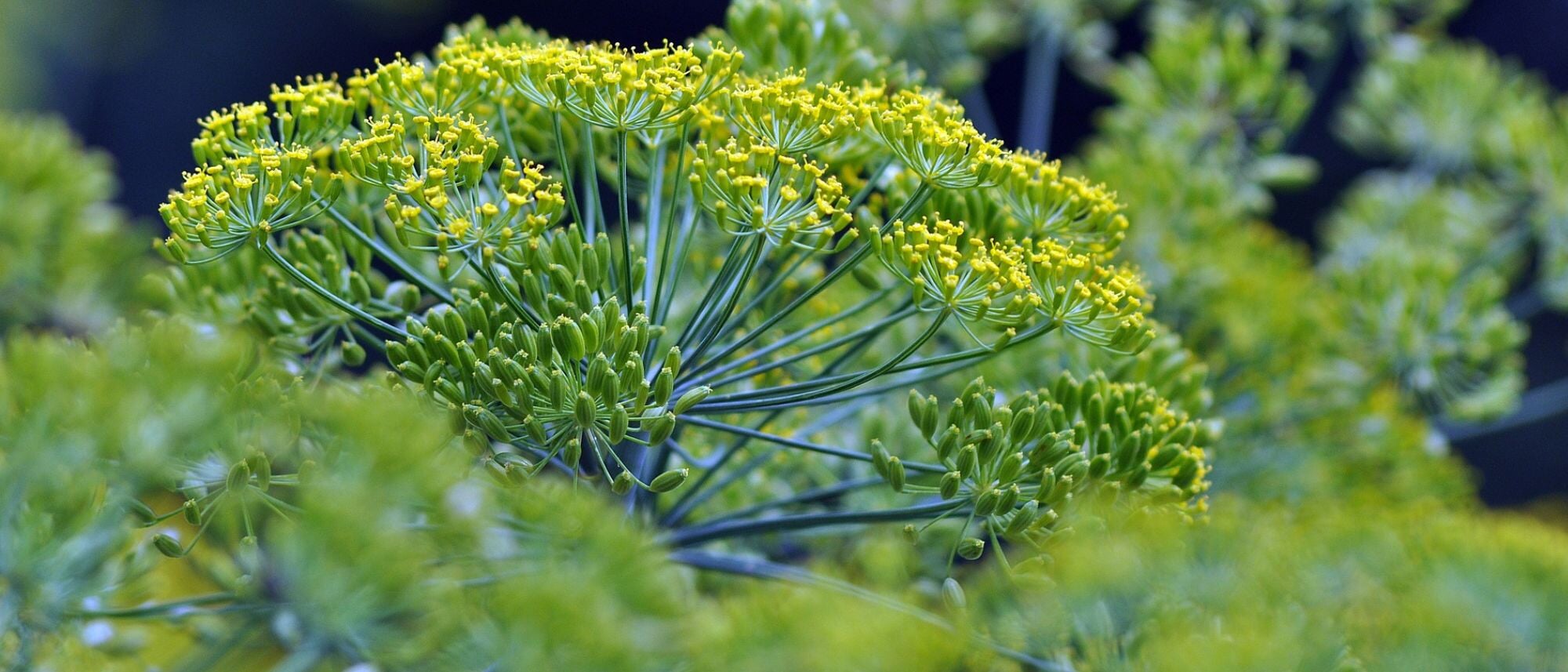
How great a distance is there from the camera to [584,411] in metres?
0.59

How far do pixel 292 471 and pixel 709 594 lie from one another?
0.35 metres

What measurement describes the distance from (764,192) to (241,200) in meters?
0.27

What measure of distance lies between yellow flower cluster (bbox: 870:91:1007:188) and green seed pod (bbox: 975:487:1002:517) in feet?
0.57

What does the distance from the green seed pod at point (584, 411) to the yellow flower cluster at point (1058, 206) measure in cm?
30

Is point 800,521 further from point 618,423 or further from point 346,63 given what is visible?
point 346,63

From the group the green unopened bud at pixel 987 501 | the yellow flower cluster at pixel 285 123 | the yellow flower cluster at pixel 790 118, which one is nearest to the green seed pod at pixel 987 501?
the green unopened bud at pixel 987 501

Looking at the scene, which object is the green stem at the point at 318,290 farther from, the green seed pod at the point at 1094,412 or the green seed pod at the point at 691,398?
the green seed pod at the point at 1094,412

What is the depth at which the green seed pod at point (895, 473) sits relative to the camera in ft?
2.17

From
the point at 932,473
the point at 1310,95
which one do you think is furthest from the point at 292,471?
the point at 1310,95

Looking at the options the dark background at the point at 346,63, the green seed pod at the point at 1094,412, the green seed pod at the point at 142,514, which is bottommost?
the green seed pod at the point at 142,514

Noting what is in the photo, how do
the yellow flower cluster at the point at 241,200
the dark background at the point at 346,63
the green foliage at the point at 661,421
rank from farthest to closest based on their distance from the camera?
the dark background at the point at 346,63 → the yellow flower cluster at the point at 241,200 → the green foliage at the point at 661,421

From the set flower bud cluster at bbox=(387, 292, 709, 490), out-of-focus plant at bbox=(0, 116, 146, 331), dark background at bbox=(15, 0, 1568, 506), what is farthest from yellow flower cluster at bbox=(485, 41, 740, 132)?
dark background at bbox=(15, 0, 1568, 506)

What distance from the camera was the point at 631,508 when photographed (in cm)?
72

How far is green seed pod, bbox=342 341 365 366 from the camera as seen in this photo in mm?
699
